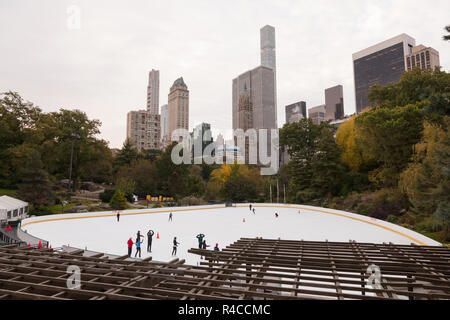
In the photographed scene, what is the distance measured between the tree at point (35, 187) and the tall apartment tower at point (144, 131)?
3654 inches

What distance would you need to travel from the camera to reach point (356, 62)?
173875 millimetres

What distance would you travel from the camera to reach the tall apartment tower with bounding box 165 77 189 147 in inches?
6658

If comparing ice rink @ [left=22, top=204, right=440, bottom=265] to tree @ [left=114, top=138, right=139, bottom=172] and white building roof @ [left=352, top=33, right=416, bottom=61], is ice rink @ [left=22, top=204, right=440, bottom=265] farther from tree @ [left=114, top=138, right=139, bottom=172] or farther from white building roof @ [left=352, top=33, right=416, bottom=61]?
white building roof @ [left=352, top=33, right=416, bottom=61]

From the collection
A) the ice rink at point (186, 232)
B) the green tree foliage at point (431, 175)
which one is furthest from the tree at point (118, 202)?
the green tree foliage at point (431, 175)

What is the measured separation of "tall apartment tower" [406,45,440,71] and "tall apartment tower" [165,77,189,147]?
133 metres

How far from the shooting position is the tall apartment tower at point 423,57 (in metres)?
128

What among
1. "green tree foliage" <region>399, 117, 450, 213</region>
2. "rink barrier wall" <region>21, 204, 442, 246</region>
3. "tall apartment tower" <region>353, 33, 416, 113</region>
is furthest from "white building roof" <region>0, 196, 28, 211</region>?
"tall apartment tower" <region>353, 33, 416, 113</region>

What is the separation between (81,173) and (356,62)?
187 metres

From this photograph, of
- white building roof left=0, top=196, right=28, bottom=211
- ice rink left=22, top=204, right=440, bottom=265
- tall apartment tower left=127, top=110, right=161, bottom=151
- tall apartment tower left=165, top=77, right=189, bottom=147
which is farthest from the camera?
tall apartment tower left=165, top=77, right=189, bottom=147

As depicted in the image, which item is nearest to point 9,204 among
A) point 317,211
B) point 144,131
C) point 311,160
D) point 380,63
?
point 317,211

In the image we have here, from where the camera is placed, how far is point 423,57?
13012cm

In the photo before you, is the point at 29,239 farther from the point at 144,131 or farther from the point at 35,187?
the point at 144,131

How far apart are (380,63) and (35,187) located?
183 m

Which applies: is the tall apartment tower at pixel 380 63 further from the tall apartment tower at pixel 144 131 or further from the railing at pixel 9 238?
the railing at pixel 9 238
